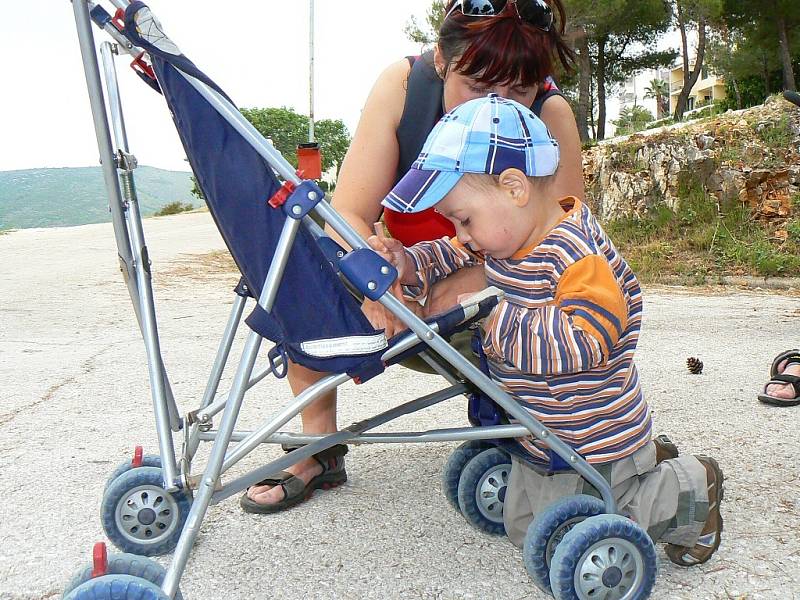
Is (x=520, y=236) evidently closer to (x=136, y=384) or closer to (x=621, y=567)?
(x=621, y=567)

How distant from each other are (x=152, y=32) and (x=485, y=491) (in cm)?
141

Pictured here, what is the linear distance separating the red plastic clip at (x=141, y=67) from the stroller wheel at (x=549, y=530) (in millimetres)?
1301

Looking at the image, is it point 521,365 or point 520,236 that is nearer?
point 521,365

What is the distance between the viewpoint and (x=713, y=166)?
7629 millimetres

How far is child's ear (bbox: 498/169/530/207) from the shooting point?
5.53ft

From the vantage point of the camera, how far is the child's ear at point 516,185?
1.69m

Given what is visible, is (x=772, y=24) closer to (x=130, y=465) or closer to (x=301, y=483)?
(x=301, y=483)

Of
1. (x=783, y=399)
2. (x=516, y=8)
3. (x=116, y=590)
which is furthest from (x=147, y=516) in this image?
(x=783, y=399)

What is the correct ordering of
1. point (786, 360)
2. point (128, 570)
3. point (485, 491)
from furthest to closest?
point (786, 360) → point (485, 491) → point (128, 570)

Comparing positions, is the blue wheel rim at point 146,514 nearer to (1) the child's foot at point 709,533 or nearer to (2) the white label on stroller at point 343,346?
(2) the white label on stroller at point 343,346

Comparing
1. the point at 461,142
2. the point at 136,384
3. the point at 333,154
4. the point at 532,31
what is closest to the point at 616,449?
the point at 461,142

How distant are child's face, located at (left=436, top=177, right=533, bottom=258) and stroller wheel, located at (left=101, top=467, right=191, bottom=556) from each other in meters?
1.01

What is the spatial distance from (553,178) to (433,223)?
577 millimetres

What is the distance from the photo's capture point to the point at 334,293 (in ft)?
5.28
